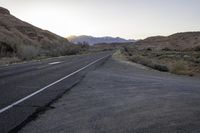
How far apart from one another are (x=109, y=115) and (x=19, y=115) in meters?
2.08

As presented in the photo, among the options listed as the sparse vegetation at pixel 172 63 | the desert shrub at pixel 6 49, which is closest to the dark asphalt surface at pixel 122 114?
the sparse vegetation at pixel 172 63

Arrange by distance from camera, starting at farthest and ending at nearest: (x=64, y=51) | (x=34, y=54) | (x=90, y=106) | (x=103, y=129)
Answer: (x=64, y=51) → (x=34, y=54) → (x=90, y=106) → (x=103, y=129)

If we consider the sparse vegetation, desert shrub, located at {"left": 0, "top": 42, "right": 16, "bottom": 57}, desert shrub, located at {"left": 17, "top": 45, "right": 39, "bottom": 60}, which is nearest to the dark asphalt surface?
the sparse vegetation

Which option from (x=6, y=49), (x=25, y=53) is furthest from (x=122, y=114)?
(x=6, y=49)

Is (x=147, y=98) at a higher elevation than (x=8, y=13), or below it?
below

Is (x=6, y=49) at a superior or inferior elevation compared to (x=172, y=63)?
superior

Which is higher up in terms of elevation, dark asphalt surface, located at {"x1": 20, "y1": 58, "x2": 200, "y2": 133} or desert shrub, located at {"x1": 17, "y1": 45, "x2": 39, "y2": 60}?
dark asphalt surface, located at {"x1": 20, "y1": 58, "x2": 200, "y2": 133}

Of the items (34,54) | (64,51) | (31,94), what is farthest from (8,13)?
(31,94)

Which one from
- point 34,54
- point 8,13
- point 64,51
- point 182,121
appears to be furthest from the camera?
point 8,13

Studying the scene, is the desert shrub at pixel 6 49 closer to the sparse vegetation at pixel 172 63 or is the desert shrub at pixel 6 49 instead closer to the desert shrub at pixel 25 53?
the desert shrub at pixel 25 53

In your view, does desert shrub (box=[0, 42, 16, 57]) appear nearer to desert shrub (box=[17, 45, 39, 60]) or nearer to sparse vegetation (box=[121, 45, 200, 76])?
desert shrub (box=[17, 45, 39, 60])

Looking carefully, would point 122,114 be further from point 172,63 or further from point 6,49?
point 6,49

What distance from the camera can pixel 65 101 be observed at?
34.5 ft

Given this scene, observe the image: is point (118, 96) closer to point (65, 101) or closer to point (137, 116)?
point (65, 101)
